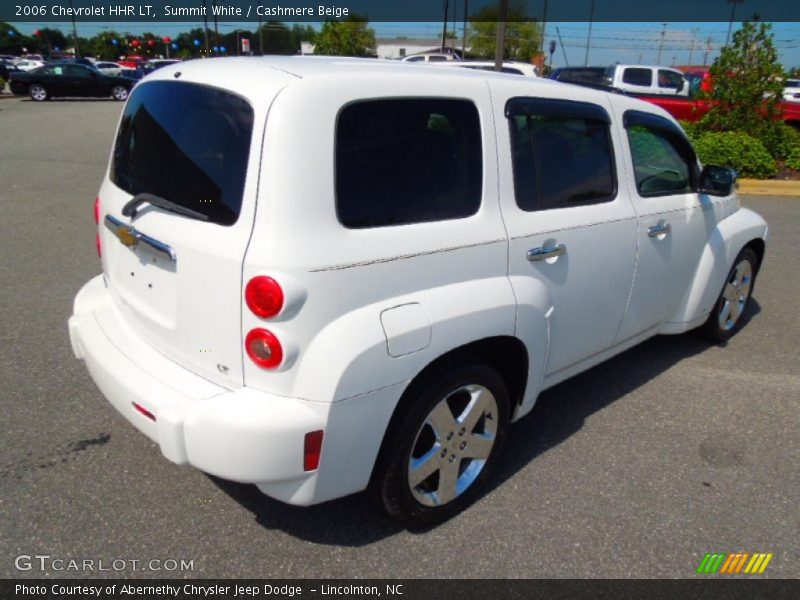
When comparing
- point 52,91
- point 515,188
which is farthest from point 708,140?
point 52,91

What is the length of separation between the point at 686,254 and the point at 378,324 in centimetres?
256

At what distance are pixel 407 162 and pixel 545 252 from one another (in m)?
0.81

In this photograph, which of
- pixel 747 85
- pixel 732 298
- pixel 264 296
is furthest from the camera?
pixel 747 85

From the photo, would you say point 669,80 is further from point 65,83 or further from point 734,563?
point 65,83

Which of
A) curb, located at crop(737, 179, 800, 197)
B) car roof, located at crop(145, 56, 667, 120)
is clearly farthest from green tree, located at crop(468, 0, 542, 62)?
car roof, located at crop(145, 56, 667, 120)

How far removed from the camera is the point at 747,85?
11.8 meters

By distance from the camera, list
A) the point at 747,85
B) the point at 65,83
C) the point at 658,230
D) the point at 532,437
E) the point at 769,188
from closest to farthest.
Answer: the point at 532,437 < the point at 658,230 < the point at 769,188 < the point at 747,85 < the point at 65,83

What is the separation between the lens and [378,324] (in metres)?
2.15

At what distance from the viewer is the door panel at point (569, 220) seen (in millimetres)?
2697

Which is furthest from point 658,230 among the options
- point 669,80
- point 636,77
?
point 669,80

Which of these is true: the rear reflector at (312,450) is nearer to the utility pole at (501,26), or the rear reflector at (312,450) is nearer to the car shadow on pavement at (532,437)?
the car shadow on pavement at (532,437)
